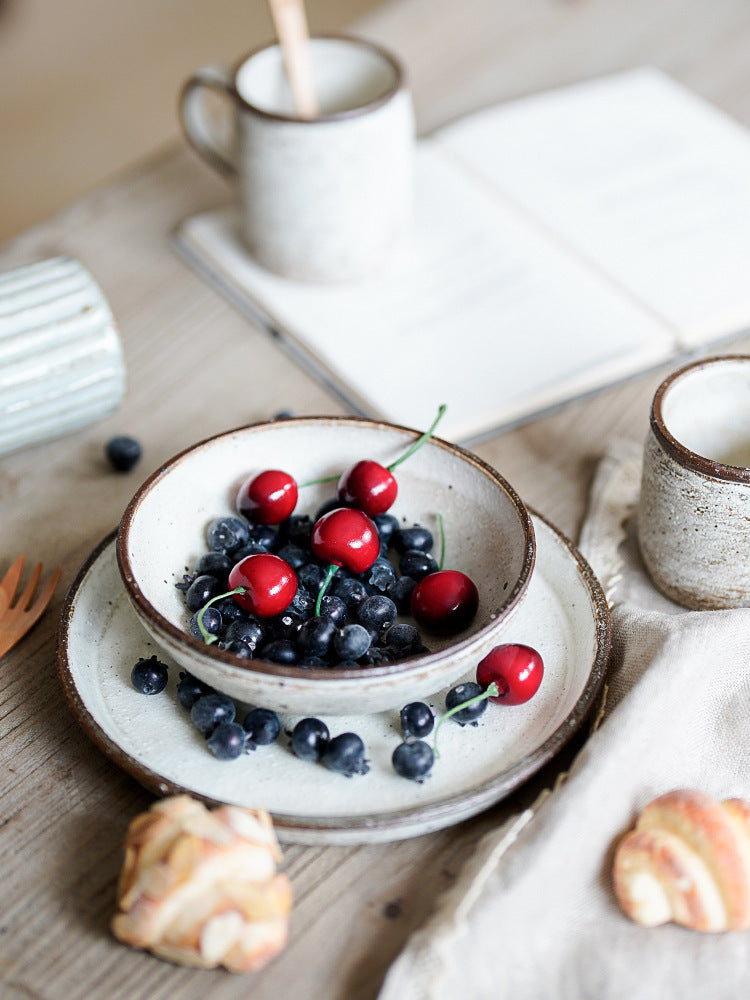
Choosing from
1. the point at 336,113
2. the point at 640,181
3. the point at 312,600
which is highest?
the point at 336,113

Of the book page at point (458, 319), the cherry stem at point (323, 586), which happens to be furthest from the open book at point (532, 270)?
the cherry stem at point (323, 586)

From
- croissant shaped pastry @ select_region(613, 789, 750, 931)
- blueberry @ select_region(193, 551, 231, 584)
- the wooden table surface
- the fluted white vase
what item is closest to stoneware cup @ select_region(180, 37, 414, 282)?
the wooden table surface

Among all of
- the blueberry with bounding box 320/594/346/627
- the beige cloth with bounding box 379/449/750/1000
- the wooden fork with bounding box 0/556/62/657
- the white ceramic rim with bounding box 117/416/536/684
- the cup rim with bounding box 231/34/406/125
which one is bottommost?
the beige cloth with bounding box 379/449/750/1000

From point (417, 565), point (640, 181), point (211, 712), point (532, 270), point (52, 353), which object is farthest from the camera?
point (640, 181)

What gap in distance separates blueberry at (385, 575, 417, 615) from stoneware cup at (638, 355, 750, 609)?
185mm

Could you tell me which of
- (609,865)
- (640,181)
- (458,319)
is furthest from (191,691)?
(640,181)

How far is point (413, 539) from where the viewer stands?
0.74 meters

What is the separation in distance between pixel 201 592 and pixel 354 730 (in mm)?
135

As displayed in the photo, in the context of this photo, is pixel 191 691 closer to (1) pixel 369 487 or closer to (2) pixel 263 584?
(2) pixel 263 584

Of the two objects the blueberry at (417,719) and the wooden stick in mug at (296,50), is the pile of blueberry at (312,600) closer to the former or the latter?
the blueberry at (417,719)

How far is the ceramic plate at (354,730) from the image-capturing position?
23.2 inches

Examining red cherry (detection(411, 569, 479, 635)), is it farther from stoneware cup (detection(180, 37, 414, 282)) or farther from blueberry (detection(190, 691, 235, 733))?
stoneware cup (detection(180, 37, 414, 282))

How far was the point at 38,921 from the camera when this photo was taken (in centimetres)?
58

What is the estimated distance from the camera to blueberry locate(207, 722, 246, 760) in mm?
607
